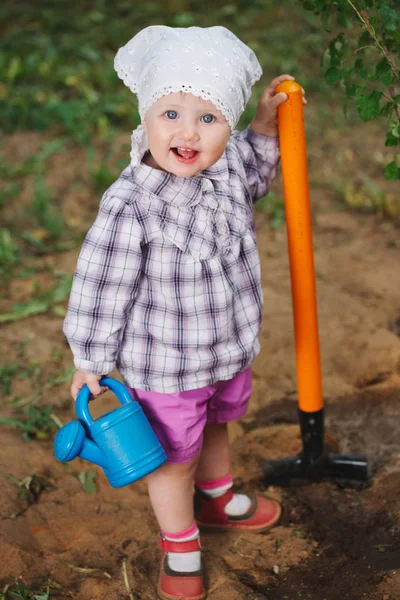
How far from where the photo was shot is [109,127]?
486 cm

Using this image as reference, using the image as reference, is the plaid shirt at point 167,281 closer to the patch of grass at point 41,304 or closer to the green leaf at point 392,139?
the green leaf at point 392,139

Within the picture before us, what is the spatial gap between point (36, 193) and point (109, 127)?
862mm

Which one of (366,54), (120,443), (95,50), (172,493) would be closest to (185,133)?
(366,54)

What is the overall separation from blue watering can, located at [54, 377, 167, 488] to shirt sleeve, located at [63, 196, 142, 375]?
11 centimetres

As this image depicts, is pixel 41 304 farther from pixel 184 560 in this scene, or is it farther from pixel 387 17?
pixel 387 17

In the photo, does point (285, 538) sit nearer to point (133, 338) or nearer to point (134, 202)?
point (133, 338)

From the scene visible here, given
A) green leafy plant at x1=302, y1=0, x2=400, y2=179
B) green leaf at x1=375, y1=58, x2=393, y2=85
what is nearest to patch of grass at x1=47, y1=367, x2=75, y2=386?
green leafy plant at x1=302, y1=0, x2=400, y2=179

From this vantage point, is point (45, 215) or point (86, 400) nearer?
point (86, 400)

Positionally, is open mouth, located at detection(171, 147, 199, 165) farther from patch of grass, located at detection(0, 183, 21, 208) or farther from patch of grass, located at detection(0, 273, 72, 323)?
patch of grass, located at detection(0, 183, 21, 208)

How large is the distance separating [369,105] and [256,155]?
0.34 metres

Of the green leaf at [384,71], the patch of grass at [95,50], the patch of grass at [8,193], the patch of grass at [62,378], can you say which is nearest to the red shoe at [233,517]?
the patch of grass at [62,378]

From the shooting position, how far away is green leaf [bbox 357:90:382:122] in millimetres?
2053

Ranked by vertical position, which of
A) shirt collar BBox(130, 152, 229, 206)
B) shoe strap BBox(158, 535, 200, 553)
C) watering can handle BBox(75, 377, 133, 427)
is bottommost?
shoe strap BBox(158, 535, 200, 553)

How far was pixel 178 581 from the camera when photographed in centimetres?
221
